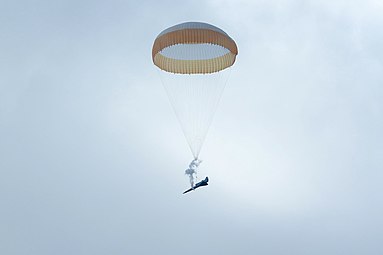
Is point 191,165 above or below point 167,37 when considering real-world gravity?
below

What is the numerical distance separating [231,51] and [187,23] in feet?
16.4

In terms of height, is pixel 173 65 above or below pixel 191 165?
above

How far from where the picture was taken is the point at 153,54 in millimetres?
70500

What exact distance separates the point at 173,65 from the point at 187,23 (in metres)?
4.71

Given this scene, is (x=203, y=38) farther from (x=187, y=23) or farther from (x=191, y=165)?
(x=191, y=165)

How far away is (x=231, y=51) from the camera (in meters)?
70.1

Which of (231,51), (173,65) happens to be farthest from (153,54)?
(231,51)

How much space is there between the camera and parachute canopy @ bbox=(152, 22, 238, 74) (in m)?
67.2

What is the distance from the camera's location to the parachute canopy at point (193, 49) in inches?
2645

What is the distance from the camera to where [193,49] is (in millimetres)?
69062

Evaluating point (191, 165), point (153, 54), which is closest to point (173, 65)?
point (153, 54)

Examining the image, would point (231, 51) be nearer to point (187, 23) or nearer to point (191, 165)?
point (187, 23)

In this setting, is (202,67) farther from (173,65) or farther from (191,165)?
(191,165)

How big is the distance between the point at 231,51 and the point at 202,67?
301 cm
